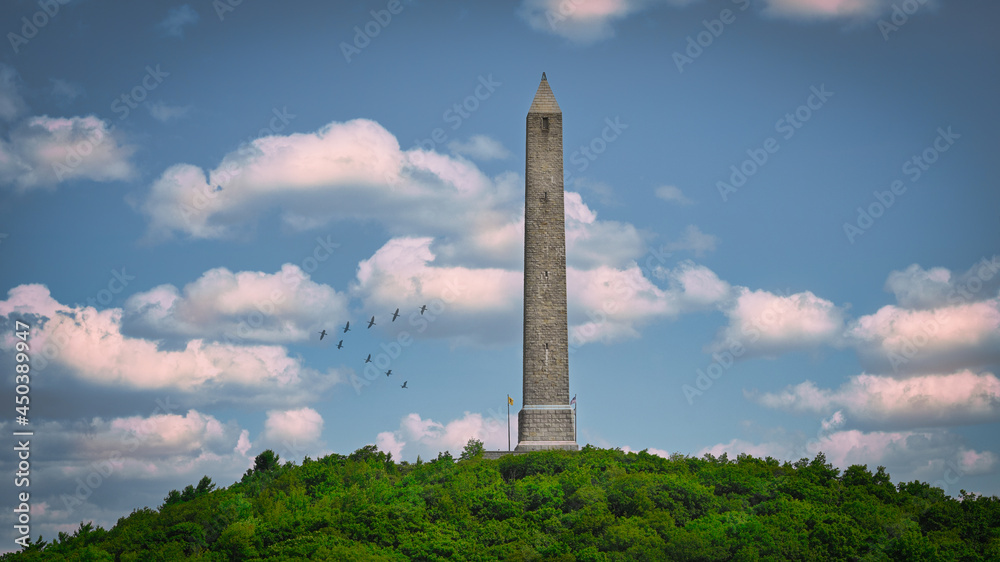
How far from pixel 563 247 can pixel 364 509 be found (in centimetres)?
1641

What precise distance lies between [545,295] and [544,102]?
33.0 feet

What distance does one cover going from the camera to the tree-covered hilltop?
3094 centimetres

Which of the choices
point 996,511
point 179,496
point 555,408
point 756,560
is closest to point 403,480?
point 555,408

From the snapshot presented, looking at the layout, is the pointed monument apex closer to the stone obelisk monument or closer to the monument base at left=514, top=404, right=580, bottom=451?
the stone obelisk monument

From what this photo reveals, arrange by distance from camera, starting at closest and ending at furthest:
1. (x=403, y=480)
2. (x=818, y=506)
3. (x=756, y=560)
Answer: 1. (x=756, y=560)
2. (x=818, y=506)
3. (x=403, y=480)

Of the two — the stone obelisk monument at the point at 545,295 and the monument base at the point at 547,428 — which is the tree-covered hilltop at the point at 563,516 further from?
the stone obelisk monument at the point at 545,295

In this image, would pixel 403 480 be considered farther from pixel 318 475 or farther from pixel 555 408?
pixel 555 408

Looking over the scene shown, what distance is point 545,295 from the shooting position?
4309cm

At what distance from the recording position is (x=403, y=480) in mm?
37469

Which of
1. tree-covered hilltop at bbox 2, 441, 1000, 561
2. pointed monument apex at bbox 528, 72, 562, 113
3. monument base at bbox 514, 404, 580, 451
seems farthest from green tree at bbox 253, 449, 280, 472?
pointed monument apex at bbox 528, 72, 562, 113

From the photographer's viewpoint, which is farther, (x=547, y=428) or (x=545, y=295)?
(x=545, y=295)

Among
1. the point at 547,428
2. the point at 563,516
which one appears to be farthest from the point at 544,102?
the point at 563,516

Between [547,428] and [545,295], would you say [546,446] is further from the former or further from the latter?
[545,295]

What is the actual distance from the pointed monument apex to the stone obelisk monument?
0.17 feet
